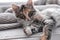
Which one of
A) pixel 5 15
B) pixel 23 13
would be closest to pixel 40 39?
pixel 23 13

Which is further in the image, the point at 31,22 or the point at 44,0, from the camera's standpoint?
the point at 44,0

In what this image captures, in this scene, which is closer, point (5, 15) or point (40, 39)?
point (40, 39)

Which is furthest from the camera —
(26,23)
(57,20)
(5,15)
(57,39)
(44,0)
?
(44,0)

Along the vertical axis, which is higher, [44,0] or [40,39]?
[44,0]

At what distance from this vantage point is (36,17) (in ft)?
5.81

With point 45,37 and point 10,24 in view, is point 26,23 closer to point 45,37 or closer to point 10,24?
point 10,24

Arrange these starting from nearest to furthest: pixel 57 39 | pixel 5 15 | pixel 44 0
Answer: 1. pixel 57 39
2. pixel 5 15
3. pixel 44 0

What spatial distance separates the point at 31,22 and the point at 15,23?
249mm

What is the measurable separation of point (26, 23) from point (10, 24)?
0.75ft

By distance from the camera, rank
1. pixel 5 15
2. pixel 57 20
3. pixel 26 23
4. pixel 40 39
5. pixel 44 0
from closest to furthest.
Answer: pixel 40 39 < pixel 57 20 < pixel 26 23 < pixel 5 15 < pixel 44 0

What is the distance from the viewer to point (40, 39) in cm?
125

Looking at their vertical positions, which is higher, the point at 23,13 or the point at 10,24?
the point at 23,13

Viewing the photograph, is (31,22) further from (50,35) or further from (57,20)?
(50,35)

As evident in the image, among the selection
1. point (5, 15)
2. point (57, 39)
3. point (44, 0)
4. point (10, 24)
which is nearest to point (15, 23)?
point (10, 24)
